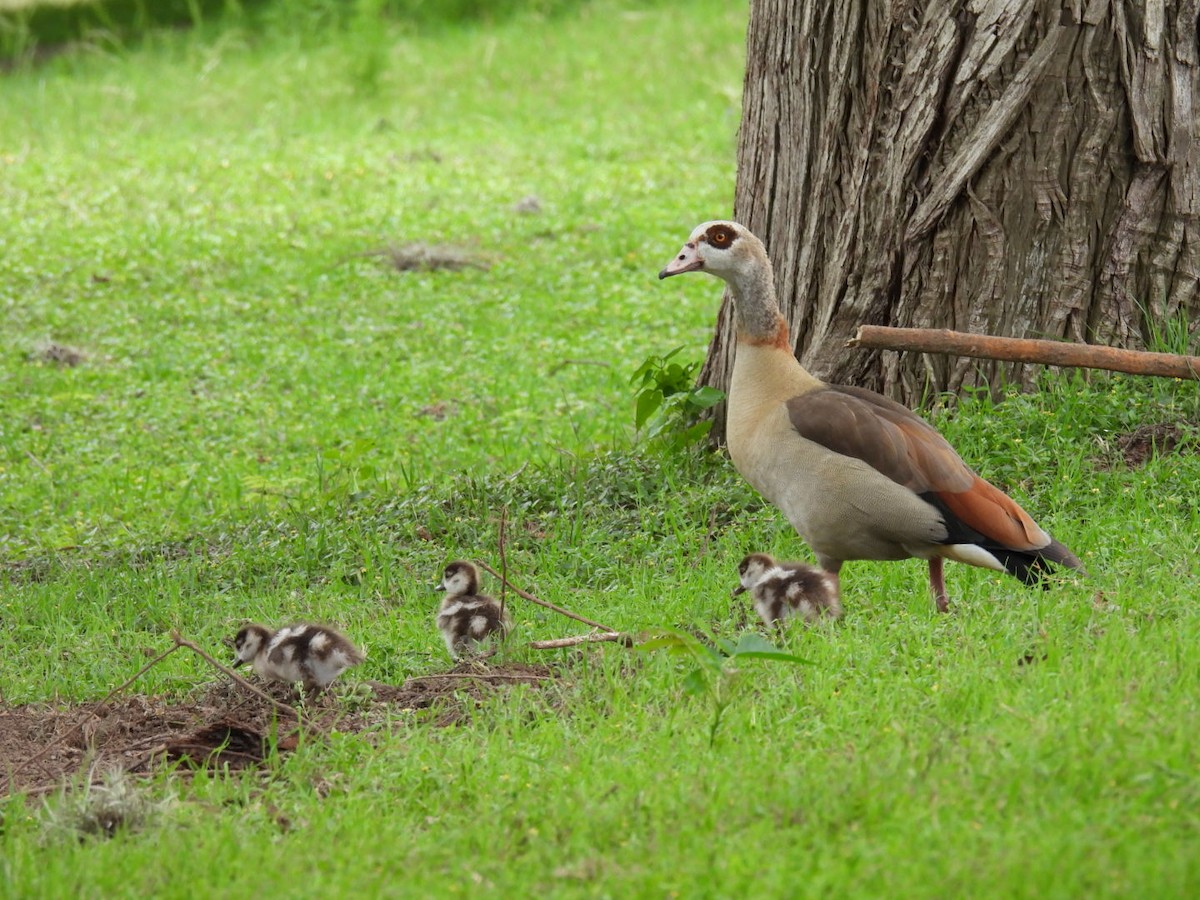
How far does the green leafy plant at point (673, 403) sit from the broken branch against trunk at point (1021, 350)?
1.74 metres

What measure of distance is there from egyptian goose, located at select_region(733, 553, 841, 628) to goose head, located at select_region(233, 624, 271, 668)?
2.14 m

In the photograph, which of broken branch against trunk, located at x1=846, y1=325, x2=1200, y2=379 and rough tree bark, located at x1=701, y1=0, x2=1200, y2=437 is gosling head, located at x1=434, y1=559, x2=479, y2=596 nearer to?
broken branch against trunk, located at x1=846, y1=325, x2=1200, y2=379

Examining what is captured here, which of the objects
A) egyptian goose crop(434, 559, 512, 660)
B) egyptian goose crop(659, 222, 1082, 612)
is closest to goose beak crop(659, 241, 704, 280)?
egyptian goose crop(659, 222, 1082, 612)

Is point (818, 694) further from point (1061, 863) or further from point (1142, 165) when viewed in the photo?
point (1142, 165)

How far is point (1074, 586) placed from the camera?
6176 millimetres

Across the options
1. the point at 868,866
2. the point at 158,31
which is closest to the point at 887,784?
the point at 868,866

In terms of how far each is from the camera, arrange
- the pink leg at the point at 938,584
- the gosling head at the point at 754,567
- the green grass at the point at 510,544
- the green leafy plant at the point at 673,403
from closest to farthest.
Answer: the green grass at the point at 510,544, the pink leg at the point at 938,584, the gosling head at the point at 754,567, the green leafy plant at the point at 673,403

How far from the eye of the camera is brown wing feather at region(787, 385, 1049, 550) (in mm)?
6129

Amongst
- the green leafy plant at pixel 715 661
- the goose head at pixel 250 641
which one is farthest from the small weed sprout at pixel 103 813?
the green leafy plant at pixel 715 661

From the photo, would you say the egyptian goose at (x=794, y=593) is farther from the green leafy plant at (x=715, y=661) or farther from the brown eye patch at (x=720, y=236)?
the brown eye patch at (x=720, y=236)

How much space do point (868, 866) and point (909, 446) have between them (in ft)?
8.36

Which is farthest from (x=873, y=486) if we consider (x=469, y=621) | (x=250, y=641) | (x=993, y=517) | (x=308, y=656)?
(x=250, y=641)

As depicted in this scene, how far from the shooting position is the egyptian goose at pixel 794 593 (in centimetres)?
624

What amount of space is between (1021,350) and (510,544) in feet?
9.55
